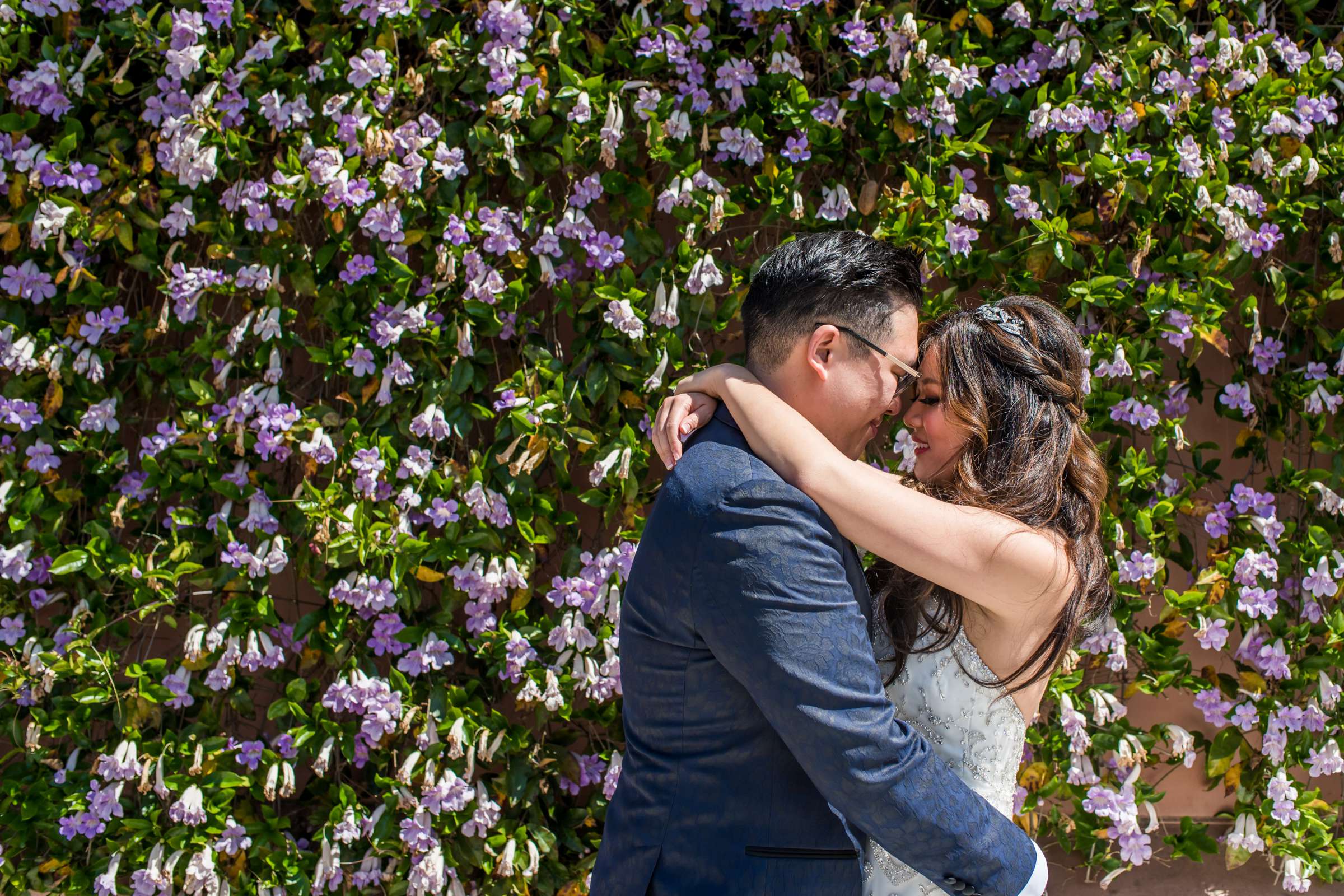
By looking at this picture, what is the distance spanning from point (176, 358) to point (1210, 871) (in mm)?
3474

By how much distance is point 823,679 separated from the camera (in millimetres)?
1418

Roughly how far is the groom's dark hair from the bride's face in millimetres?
209

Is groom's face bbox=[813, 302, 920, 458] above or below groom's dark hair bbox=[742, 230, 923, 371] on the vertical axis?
below

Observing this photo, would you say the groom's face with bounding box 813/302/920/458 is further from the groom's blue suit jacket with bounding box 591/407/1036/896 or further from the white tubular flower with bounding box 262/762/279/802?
the white tubular flower with bounding box 262/762/279/802

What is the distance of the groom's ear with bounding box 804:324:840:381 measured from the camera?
1739 millimetres

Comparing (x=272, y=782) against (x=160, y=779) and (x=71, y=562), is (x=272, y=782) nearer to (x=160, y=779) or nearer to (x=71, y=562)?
(x=160, y=779)

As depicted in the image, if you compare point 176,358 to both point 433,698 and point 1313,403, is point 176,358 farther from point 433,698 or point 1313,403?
point 1313,403

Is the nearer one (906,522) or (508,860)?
(906,522)

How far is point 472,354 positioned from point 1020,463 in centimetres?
153

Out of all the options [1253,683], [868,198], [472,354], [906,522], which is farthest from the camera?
[1253,683]

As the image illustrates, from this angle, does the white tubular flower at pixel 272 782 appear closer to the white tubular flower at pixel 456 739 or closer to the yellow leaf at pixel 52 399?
the white tubular flower at pixel 456 739

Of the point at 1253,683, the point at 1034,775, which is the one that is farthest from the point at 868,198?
the point at 1253,683

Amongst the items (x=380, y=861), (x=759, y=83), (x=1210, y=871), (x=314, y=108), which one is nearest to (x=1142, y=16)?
(x=759, y=83)

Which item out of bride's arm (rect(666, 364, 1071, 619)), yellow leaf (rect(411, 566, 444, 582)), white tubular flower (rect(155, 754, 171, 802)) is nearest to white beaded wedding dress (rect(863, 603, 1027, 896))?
bride's arm (rect(666, 364, 1071, 619))
